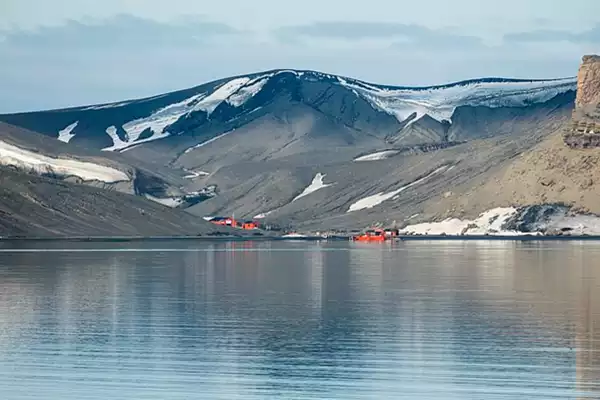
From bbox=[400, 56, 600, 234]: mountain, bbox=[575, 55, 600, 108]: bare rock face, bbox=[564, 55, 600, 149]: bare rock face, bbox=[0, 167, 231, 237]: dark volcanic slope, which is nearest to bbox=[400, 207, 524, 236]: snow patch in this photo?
bbox=[400, 56, 600, 234]: mountain

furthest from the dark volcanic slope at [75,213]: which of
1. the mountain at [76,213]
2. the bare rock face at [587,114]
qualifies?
the bare rock face at [587,114]

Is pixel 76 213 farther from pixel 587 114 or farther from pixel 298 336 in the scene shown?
pixel 298 336

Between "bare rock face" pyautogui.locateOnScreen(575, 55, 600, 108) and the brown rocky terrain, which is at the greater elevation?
→ "bare rock face" pyautogui.locateOnScreen(575, 55, 600, 108)

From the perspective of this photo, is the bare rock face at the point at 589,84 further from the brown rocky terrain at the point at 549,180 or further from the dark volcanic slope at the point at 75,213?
the dark volcanic slope at the point at 75,213

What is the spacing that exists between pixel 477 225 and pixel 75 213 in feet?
166

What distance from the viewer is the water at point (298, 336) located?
28438 mm

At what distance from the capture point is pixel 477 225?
171 meters

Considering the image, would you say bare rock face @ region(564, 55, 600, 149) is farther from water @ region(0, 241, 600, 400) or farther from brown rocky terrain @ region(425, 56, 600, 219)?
water @ region(0, 241, 600, 400)

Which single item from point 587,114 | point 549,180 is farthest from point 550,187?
point 587,114

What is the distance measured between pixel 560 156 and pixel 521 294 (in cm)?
12845

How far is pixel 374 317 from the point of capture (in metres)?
42.5

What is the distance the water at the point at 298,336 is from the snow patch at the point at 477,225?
102m

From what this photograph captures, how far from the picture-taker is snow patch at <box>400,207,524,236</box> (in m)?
169

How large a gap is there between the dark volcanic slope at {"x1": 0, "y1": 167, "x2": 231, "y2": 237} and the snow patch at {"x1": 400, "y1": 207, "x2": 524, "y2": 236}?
89.3ft
